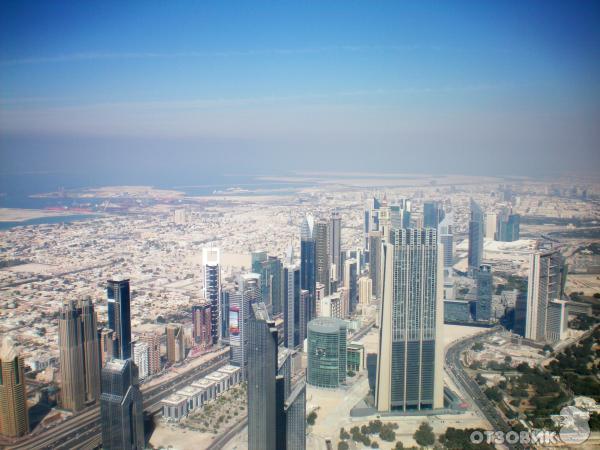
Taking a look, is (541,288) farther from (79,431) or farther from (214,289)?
(79,431)

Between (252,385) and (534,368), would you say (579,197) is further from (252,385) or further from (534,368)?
(252,385)

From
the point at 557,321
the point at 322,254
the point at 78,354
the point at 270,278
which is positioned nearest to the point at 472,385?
the point at 557,321

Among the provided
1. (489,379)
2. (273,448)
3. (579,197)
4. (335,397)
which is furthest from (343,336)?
(579,197)

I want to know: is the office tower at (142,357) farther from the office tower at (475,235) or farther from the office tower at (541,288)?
the office tower at (475,235)

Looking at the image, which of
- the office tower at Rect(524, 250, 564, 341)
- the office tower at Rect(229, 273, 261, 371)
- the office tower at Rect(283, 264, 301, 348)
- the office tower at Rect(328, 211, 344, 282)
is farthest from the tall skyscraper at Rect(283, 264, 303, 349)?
the office tower at Rect(524, 250, 564, 341)

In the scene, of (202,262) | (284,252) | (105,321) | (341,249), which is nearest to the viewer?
(105,321)
